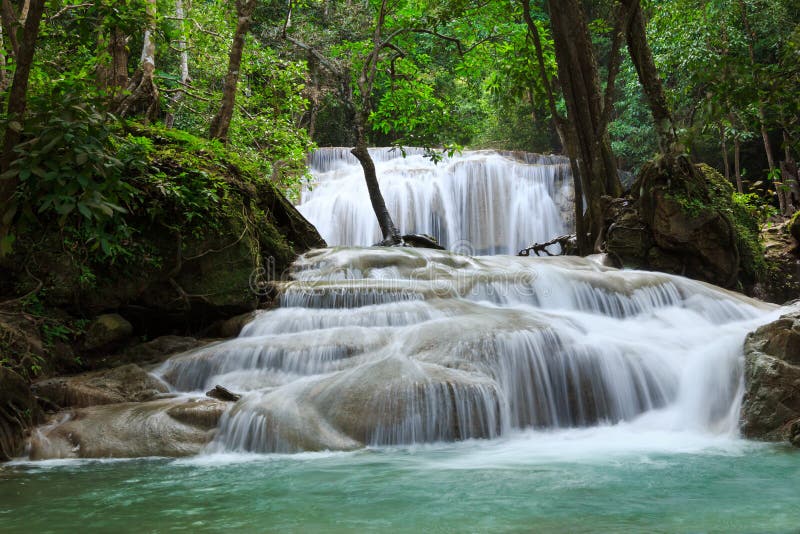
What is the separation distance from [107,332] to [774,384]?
617 centimetres

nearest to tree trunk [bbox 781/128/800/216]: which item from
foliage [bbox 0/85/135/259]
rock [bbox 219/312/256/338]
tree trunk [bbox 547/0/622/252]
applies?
tree trunk [bbox 547/0/622/252]

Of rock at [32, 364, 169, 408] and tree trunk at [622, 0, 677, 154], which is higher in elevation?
tree trunk at [622, 0, 677, 154]

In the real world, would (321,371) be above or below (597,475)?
above

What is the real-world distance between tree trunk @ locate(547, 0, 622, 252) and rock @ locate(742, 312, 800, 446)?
235 inches

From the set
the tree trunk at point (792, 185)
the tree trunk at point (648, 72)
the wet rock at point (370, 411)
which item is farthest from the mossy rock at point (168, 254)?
the tree trunk at point (792, 185)

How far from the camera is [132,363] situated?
6.01 m

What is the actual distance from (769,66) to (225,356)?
5182 millimetres

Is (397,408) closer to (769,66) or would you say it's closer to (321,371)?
(321,371)

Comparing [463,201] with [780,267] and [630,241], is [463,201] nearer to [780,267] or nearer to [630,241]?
[630,241]

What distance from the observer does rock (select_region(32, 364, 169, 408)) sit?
521cm

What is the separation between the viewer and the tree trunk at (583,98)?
35.2 ft

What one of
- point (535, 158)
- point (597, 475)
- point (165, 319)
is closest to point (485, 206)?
point (535, 158)

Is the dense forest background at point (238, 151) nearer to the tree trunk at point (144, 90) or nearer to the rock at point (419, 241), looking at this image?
the tree trunk at point (144, 90)

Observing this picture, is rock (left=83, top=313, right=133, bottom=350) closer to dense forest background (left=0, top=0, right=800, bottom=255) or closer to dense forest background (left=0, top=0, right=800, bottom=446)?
dense forest background (left=0, top=0, right=800, bottom=446)
